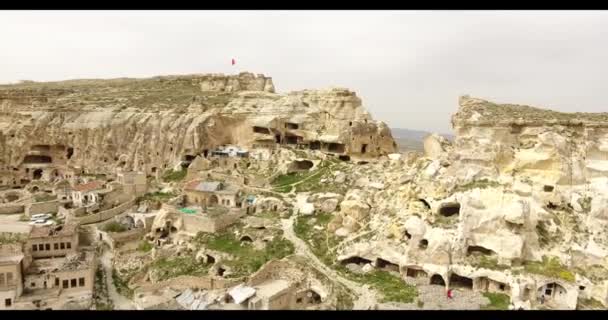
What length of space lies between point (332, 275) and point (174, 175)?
88.4 feet

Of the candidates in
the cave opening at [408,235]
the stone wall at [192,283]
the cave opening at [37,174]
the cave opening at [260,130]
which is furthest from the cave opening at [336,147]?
the cave opening at [37,174]

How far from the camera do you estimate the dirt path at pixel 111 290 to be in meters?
26.6

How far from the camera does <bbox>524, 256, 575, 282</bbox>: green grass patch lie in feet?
80.6

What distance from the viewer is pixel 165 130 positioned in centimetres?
5466

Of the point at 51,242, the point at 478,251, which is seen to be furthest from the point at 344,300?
the point at 51,242

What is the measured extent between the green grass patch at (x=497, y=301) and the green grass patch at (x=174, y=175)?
33217 mm

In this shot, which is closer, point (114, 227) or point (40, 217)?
point (114, 227)

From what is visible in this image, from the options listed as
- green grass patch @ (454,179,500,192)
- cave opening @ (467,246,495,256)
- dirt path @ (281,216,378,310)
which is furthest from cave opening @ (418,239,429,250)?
green grass patch @ (454,179,500,192)

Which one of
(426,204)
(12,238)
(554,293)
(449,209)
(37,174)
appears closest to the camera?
(554,293)

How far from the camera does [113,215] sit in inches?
1565

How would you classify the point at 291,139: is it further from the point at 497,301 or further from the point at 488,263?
the point at 497,301

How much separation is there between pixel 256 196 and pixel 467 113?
19.6m

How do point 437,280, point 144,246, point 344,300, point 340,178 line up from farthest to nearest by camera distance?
point 340,178 → point 144,246 → point 437,280 → point 344,300

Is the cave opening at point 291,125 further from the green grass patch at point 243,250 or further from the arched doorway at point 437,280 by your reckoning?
the arched doorway at point 437,280
